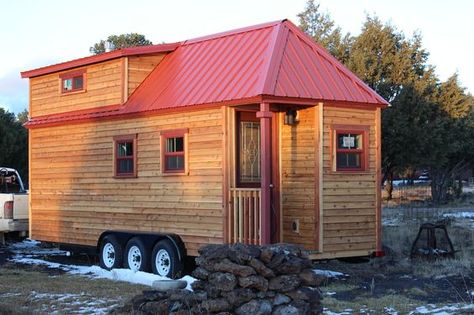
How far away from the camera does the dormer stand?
1512 centimetres

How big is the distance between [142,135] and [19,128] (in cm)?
2474

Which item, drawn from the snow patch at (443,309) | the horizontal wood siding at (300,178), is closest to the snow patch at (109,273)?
the horizontal wood siding at (300,178)

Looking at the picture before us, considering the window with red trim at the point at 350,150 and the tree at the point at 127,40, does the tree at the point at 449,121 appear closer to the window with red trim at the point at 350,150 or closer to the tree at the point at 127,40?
the window with red trim at the point at 350,150

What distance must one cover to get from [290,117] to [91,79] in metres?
4.99

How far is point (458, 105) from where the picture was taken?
1137 inches

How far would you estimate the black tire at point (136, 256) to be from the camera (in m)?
13.9

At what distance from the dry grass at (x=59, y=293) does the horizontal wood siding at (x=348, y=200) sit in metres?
3.61

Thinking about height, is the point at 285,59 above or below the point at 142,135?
above

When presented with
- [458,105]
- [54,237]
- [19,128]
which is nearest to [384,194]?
[458,105]

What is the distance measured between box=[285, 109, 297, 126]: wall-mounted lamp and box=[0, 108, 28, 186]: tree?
2415cm

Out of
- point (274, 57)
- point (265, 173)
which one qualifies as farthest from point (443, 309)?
point (274, 57)

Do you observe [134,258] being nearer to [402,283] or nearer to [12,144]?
[402,283]

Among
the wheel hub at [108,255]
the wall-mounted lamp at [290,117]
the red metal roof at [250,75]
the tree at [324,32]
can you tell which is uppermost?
the tree at [324,32]

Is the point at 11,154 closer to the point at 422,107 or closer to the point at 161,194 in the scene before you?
the point at 422,107
